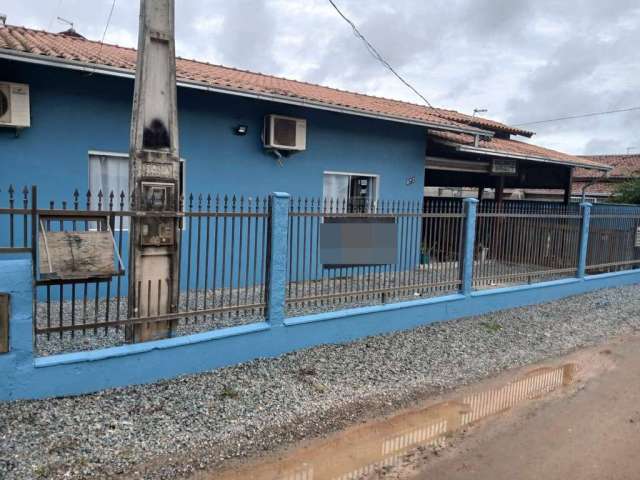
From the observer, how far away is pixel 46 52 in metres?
5.92

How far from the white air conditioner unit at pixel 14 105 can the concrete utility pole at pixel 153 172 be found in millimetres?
2617

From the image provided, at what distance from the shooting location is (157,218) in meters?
4.43

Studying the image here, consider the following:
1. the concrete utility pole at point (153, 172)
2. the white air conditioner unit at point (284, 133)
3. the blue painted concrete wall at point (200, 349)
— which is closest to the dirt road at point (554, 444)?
the blue painted concrete wall at point (200, 349)

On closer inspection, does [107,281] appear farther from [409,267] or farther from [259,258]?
[409,267]

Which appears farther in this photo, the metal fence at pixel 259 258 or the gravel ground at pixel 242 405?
the metal fence at pixel 259 258

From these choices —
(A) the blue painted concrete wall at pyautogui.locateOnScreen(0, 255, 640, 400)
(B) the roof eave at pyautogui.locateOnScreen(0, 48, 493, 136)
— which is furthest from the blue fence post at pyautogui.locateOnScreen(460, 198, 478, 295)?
(B) the roof eave at pyautogui.locateOnScreen(0, 48, 493, 136)

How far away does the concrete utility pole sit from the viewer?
14.2 ft

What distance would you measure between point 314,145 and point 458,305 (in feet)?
12.4

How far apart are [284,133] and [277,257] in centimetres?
367

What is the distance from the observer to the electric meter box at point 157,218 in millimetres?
4387

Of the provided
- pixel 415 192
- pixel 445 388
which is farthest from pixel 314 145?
pixel 445 388

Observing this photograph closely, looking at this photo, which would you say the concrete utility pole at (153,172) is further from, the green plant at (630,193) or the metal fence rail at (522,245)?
the green plant at (630,193)

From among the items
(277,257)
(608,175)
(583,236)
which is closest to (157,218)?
(277,257)

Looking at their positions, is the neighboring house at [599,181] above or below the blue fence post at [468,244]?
above
